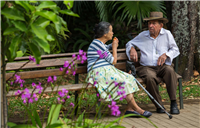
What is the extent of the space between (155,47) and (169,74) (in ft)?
1.74

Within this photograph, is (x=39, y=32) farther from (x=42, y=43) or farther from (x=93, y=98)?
(x=93, y=98)

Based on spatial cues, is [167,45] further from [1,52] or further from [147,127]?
[1,52]

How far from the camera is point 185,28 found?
6.51 meters

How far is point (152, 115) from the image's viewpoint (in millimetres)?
4426

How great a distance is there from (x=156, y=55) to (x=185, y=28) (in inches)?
80.6

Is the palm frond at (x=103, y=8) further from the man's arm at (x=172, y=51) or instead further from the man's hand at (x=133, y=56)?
the man's arm at (x=172, y=51)

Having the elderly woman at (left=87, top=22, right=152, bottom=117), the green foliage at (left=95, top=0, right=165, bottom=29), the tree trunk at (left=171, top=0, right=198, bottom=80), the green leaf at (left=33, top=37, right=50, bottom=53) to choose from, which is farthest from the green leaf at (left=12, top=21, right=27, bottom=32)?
the tree trunk at (left=171, top=0, right=198, bottom=80)

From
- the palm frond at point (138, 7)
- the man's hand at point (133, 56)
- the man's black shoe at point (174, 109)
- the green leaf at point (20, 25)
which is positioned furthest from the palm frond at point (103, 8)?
the green leaf at point (20, 25)

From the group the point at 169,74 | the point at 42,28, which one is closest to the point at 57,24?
the point at 42,28

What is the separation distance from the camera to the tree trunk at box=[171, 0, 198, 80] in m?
6.48

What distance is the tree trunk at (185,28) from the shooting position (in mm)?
6477

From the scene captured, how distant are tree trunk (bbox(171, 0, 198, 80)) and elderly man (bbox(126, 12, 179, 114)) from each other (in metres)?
1.82

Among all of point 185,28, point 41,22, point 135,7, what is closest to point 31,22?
point 41,22

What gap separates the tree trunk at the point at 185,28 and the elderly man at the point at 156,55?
5.98 feet
